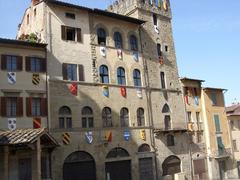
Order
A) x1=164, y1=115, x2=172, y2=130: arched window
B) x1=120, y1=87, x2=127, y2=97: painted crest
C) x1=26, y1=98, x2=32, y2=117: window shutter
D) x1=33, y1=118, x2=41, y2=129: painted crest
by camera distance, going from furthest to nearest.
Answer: x1=164, y1=115, x2=172, y2=130: arched window < x1=120, y1=87, x2=127, y2=97: painted crest < x1=33, y1=118, x2=41, y2=129: painted crest < x1=26, y1=98, x2=32, y2=117: window shutter

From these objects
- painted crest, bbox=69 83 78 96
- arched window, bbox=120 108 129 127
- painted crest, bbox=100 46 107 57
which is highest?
painted crest, bbox=100 46 107 57

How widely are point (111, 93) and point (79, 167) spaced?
23.2 ft

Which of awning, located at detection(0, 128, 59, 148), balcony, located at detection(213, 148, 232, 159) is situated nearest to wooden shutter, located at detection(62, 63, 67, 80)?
awning, located at detection(0, 128, 59, 148)

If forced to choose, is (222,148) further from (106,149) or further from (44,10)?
(44,10)

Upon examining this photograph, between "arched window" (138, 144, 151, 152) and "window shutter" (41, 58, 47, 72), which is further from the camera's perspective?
"arched window" (138, 144, 151, 152)

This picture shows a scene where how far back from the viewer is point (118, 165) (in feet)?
93.8

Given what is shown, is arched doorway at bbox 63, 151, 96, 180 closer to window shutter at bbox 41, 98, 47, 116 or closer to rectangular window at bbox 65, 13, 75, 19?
window shutter at bbox 41, 98, 47, 116

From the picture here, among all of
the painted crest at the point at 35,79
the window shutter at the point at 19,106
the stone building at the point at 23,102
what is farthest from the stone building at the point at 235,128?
the window shutter at the point at 19,106

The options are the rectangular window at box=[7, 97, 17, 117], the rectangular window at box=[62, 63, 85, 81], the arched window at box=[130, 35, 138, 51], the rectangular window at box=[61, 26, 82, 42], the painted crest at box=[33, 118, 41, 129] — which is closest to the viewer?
the rectangular window at box=[7, 97, 17, 117]

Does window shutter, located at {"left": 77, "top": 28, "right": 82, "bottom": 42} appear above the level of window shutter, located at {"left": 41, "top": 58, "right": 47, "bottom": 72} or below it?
above

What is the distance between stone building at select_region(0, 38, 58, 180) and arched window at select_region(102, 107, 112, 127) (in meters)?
5.50

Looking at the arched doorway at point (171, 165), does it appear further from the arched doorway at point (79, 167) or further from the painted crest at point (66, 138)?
the painted crest at point (66, 138)

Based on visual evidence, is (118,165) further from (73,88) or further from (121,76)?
(121,76)

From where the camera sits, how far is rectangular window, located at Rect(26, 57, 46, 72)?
24.8m
